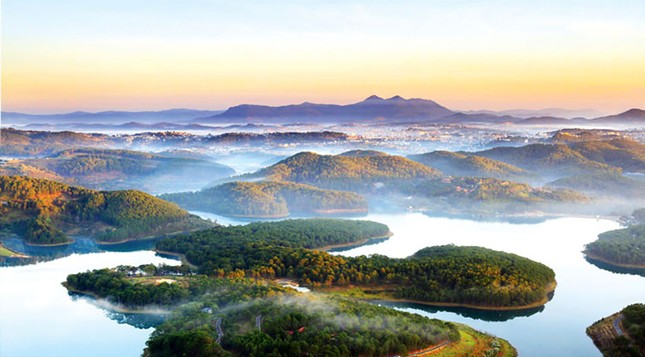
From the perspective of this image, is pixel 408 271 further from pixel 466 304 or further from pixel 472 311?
pixel 472 311

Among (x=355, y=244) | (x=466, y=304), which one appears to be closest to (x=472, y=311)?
(x=466, y=304)

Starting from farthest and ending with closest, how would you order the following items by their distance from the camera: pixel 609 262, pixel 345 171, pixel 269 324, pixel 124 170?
pixel 124 170
pixel 345 171
pixel 609 262
pixel 269 324

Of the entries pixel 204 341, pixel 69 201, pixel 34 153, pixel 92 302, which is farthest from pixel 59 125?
pixel 204 341

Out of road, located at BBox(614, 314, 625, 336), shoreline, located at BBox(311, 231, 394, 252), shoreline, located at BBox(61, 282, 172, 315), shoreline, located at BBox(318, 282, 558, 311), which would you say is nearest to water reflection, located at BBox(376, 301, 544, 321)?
shoreline, located at BBox(318, 282, 558, 311)

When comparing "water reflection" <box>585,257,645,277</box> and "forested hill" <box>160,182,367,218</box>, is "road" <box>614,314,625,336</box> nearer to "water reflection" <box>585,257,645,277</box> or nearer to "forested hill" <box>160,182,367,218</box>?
"water reflection" <box>585,257,645,277</box>

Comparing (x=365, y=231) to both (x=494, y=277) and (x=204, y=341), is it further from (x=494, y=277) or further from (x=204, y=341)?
(x=204, y=341)

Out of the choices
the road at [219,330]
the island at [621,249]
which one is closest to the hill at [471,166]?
the island at [621,249]
